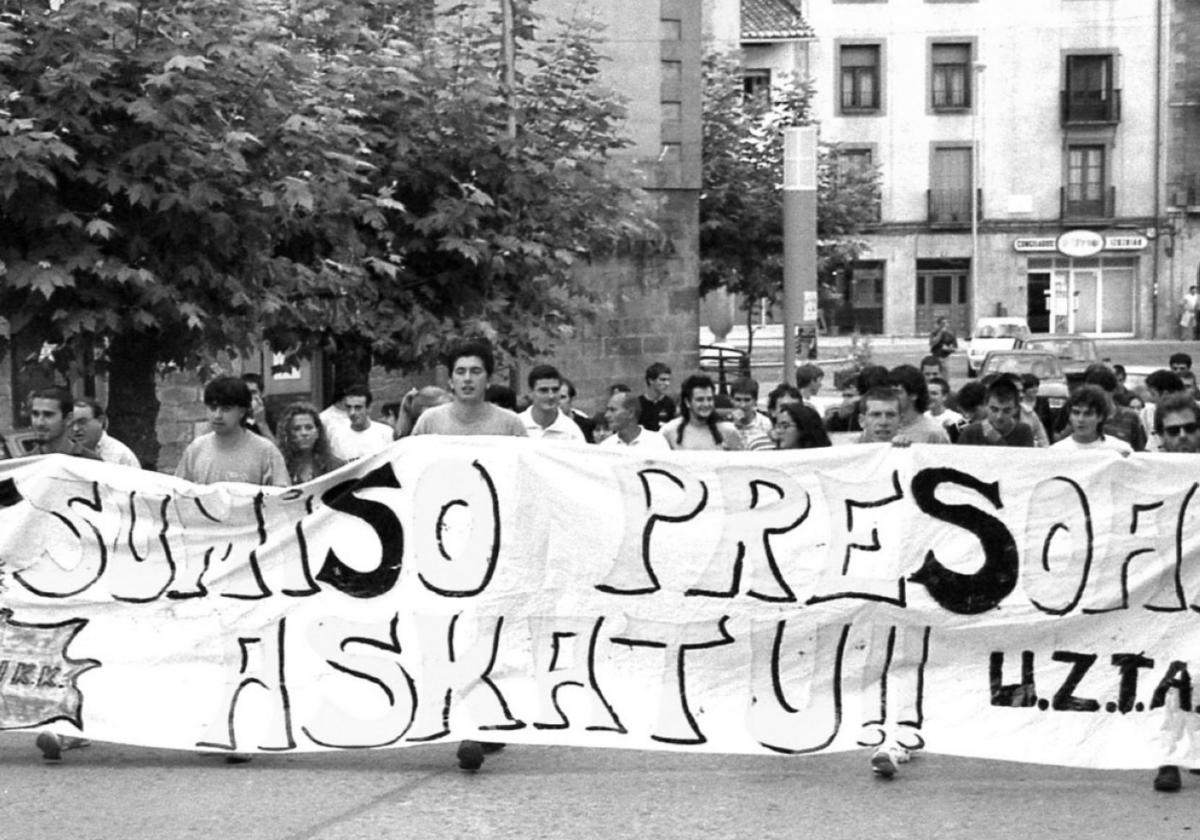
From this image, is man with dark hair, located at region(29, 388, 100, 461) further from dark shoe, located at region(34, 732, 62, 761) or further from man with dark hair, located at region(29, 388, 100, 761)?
dark shoe, located at region(34, 732, 62, 761)

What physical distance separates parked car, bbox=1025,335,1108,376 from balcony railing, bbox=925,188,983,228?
2489 cm

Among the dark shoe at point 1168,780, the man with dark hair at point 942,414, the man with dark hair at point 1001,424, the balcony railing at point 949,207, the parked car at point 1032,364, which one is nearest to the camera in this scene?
the dark shoe at point 1168,780

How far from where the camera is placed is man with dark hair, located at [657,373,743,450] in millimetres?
11133

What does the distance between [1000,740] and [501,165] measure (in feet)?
33.3

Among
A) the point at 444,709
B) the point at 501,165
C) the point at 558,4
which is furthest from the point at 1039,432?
the point at 558,4

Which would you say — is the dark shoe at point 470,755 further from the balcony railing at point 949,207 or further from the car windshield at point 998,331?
the balcony railing at point 949,207

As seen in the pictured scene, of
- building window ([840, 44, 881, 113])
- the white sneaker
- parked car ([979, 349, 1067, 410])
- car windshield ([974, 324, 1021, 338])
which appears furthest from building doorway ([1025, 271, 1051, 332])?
the white sneaker

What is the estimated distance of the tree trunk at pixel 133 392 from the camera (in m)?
12.9

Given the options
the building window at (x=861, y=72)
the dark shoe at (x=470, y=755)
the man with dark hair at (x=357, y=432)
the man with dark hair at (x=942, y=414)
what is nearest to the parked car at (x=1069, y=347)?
the man with dark hair at (x=942, y=414)

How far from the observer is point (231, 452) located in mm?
9172

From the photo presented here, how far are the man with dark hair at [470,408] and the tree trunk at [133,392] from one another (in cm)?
359

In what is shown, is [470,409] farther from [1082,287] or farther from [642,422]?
[1082,287]

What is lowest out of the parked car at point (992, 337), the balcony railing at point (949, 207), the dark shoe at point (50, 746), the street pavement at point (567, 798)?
the street pavement at point (567, 798)

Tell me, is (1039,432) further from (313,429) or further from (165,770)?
(165,770)
